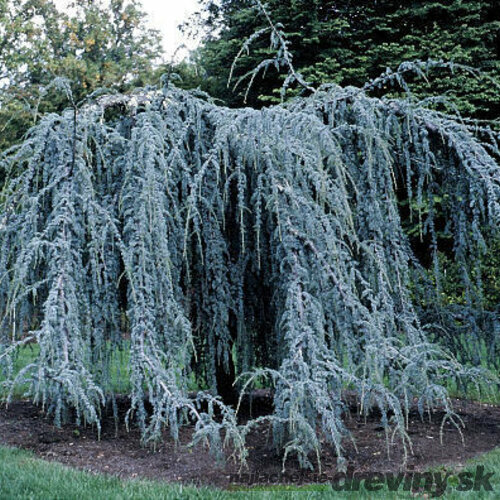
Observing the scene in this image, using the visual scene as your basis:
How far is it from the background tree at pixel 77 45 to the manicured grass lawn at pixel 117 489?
1422 cm

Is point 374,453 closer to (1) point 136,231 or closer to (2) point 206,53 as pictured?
(1) point 136,231

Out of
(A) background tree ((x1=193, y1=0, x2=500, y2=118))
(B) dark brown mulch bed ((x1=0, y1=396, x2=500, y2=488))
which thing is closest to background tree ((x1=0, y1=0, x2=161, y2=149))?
(A) background tree ((x1=193, y1=0, x2=500, y2=118))

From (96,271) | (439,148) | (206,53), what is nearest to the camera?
(96,271)

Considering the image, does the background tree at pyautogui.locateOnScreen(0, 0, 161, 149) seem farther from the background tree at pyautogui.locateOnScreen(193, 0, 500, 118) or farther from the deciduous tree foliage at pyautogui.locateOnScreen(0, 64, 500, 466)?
the deciduous tree foliage at pyautogui.locateOnScreen(0, 64, 500, 466)

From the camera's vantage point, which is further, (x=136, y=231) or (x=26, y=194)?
(x=26, y=194)

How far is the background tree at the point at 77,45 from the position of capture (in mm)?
18656

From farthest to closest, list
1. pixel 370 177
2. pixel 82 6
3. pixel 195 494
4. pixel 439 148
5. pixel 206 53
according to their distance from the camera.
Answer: pixel 82 6 < pixel 206 53 < pixel 439 148 < pixel 370 177 < pixel 195 494

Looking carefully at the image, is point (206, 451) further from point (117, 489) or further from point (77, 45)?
point (77, 45)

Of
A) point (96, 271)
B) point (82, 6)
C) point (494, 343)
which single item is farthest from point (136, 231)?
point (82, 6)

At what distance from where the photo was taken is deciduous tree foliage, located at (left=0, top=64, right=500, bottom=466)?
3.21 metres

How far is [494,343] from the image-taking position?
14.2ft

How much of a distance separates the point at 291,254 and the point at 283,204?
0.29 meters

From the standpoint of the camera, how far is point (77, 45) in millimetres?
21312

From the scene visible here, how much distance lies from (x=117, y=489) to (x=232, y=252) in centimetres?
168
